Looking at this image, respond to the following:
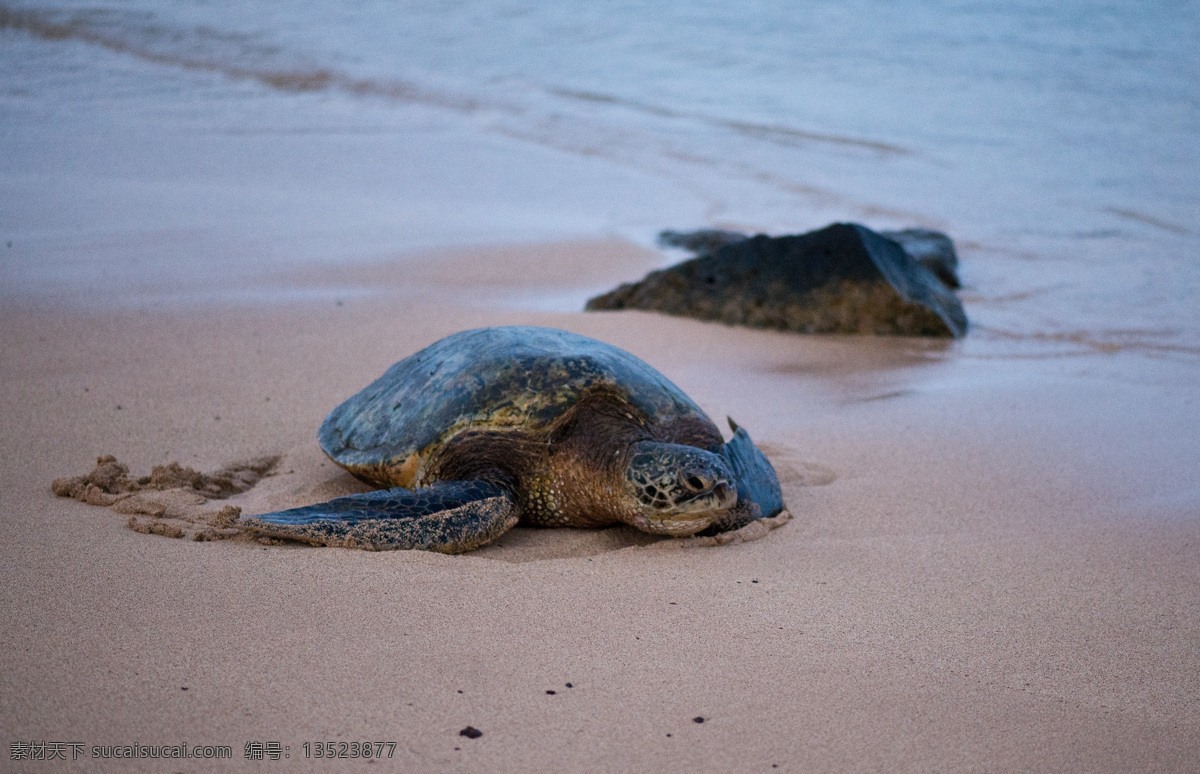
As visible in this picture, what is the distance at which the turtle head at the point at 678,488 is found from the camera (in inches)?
110

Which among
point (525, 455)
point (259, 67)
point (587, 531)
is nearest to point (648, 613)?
point (587, 531)

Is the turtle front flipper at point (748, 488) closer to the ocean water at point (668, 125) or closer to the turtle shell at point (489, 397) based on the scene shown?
the turtle shell at point (489, 397)

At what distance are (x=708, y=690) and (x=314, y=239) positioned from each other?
19.5 feet

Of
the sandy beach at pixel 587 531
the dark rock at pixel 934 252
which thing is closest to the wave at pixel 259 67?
the sandy beach at pixel 587 531

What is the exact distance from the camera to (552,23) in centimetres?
2123

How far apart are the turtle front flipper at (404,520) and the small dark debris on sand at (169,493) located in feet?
0.47

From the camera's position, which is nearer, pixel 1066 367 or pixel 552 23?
pixel 1066 367

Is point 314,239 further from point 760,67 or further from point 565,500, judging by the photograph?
point 760,67

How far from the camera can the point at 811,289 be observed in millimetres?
6113

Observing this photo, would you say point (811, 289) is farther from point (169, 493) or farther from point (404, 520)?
point (169, 493)

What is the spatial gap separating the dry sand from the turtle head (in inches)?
4.4

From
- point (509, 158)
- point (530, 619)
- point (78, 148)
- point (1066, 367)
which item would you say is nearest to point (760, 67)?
point (509, 158)

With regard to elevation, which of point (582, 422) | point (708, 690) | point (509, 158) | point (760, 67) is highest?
point (760, 67)

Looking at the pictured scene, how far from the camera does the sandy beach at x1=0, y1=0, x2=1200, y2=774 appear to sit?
1.95m
